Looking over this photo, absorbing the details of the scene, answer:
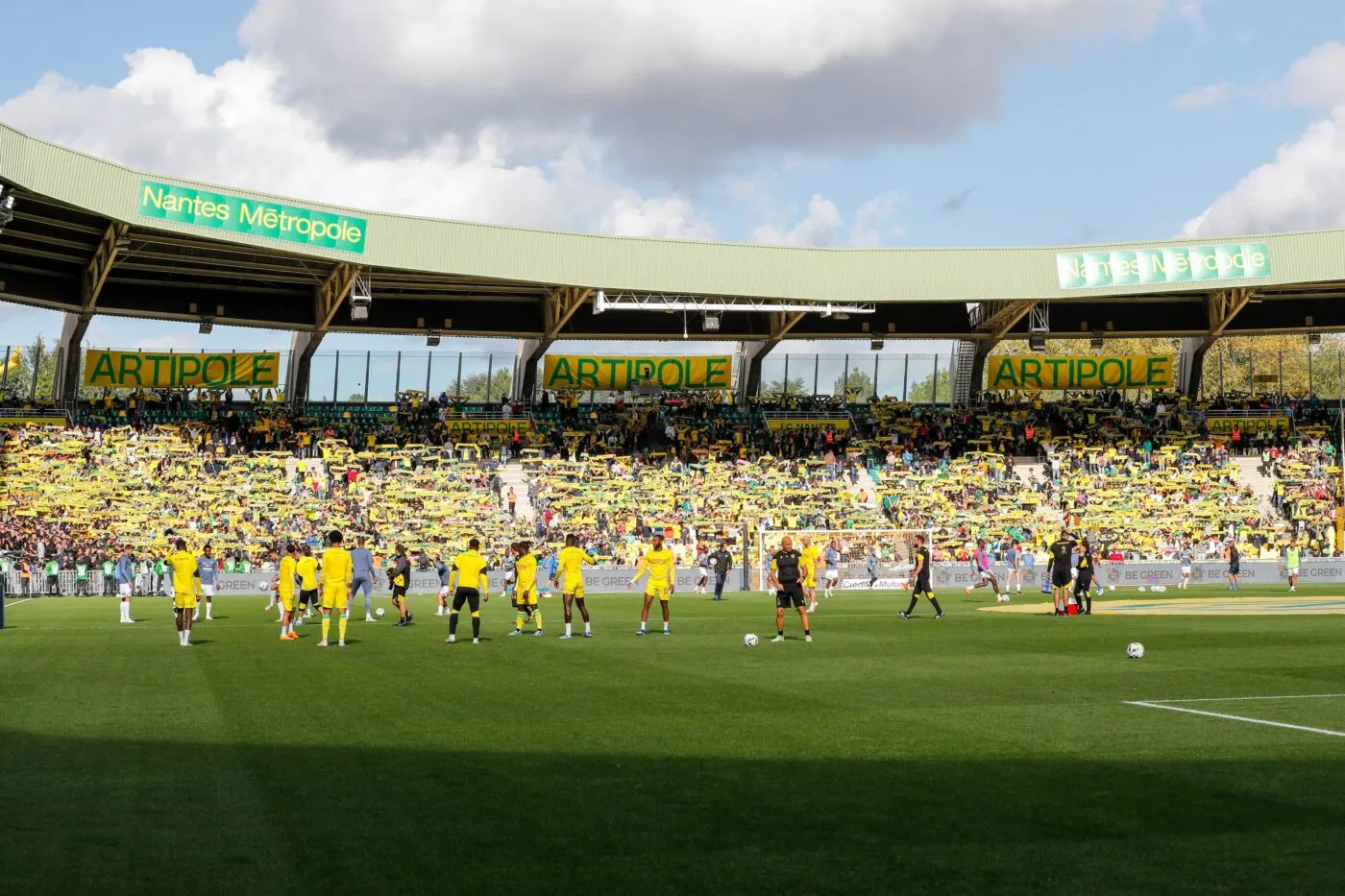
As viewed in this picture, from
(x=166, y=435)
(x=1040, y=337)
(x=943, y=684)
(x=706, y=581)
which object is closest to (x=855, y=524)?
(x=706, y=581)

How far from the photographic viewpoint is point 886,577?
47938mm

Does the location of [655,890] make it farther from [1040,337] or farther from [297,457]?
[1040,337]

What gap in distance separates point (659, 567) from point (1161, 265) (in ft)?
128

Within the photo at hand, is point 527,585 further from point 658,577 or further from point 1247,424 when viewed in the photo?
point 1247,424

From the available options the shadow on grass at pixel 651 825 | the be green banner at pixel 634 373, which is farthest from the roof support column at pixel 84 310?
the shadow on grass at pixel 651 825

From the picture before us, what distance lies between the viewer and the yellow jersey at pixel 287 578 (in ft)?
79.9

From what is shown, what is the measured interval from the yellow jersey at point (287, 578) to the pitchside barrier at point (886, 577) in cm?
1791

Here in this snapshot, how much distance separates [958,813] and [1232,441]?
57402mm

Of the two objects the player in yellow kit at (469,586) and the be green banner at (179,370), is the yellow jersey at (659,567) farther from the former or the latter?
the be green banner at (179,370)

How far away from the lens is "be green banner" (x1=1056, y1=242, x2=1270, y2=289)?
187ft

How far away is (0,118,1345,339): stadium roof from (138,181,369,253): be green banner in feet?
0.15

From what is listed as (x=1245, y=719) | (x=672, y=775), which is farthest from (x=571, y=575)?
(x=672, y=775)

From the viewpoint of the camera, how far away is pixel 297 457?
55.7 metres

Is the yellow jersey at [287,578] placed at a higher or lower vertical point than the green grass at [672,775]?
higher
